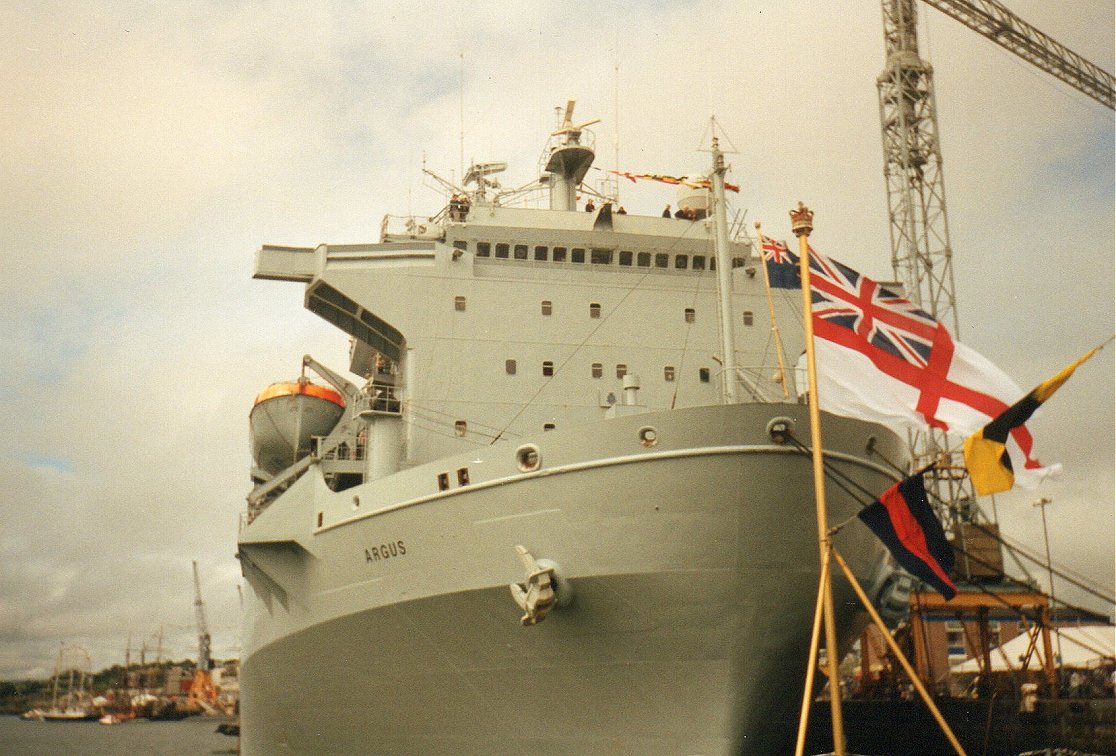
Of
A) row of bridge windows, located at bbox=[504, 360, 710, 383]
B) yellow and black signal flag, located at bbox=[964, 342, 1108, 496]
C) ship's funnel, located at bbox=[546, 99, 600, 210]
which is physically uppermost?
ship's funnel, located at bbox=[546, 99, 600, 210]

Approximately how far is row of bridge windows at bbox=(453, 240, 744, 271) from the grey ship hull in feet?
18.8

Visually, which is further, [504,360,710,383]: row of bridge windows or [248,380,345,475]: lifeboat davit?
[248,380,345,475]: lifeboat davit

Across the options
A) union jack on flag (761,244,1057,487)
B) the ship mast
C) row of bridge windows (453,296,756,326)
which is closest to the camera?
union jack on flag (761,244,1057,487)

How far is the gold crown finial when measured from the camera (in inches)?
378

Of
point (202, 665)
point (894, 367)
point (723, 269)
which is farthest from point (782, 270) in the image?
point (202, 665)

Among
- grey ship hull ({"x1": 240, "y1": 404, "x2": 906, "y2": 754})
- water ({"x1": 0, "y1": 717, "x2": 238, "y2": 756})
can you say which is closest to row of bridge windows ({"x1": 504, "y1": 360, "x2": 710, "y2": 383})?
grey ship hull ({"x1": 240, "y1": 404, "x2": 906, "y2": 754})

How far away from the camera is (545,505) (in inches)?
495

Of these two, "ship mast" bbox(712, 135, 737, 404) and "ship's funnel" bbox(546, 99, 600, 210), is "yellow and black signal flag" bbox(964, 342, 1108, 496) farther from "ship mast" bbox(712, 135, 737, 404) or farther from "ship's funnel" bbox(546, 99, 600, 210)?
"ship's funnel" bbox(546, 99, 600, 210)

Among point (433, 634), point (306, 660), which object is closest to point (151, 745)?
point (306, 660)

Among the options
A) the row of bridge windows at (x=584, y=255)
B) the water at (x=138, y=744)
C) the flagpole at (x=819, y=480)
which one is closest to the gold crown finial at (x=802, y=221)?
the flagpole at (x=819, y=480)

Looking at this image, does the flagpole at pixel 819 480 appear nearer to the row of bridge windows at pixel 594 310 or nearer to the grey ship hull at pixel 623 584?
the grey ship hull at pixel 623 584

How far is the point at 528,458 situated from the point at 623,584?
205cm

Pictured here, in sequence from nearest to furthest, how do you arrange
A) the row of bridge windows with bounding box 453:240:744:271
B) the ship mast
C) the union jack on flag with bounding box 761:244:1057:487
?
the union jack on flag with bounding box 761:244:1057:487 < the ship mast < the row of bridge windows with bounding box 453:240:744:271

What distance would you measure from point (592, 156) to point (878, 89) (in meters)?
18.9
